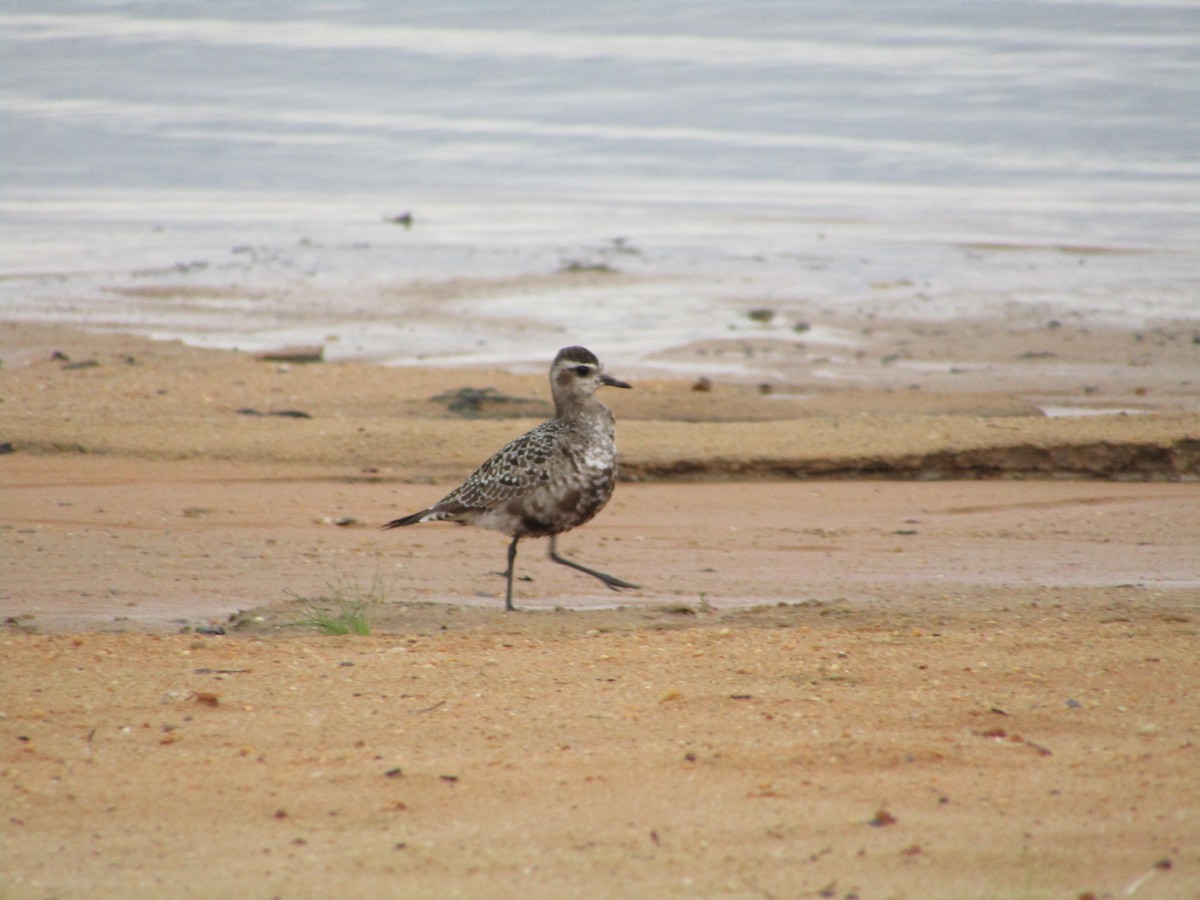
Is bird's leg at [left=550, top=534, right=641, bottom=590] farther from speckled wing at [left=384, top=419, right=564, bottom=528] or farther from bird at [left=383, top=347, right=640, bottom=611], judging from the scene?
speckled wing at [left=384, top=419, right=564, bottom=528]

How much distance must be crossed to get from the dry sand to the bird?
15.8 inches

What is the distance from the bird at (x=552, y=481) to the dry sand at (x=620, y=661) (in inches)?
15.8

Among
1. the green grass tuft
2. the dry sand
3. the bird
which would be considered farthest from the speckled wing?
the green grass tuft

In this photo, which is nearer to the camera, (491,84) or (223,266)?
(223,266)

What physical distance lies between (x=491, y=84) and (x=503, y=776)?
3855 cm

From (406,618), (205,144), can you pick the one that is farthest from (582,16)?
(406,618)

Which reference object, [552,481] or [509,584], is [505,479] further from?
[509,584]

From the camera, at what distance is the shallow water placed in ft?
58.4

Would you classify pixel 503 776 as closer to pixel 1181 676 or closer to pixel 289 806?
pixel 289 806

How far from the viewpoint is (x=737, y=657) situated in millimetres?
7062

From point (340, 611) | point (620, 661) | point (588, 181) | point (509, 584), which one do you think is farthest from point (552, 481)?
point (588, 181)

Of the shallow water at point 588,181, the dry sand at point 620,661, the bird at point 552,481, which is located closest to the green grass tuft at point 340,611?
the dry sand at point 620,661

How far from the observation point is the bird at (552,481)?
8367 millimetres

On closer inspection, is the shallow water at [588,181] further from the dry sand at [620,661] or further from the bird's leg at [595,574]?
the bird's leg at [595,574]
